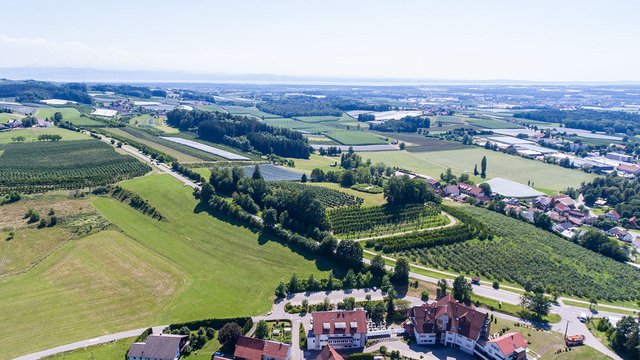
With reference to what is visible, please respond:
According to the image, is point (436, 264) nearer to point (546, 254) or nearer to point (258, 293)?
point (546, 254)

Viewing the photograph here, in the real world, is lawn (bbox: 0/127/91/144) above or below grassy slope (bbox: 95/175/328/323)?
above

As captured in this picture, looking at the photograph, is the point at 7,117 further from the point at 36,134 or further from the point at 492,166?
the point at 492,166

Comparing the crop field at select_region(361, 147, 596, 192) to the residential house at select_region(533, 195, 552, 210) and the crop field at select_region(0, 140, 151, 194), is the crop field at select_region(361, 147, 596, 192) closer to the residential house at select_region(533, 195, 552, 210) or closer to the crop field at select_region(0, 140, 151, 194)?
the residential house at select_region(533, 195, 552, 210)

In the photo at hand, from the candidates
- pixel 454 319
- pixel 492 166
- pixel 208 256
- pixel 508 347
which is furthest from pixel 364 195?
pixel 492 166

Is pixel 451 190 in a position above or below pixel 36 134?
below

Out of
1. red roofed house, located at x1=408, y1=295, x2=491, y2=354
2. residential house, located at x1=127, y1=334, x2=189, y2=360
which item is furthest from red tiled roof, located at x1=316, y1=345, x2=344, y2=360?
residential house, located at x1=127, y1=334, x2=189, y2=360

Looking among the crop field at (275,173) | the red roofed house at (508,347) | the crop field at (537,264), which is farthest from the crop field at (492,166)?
the red roofed house at (508,347)
